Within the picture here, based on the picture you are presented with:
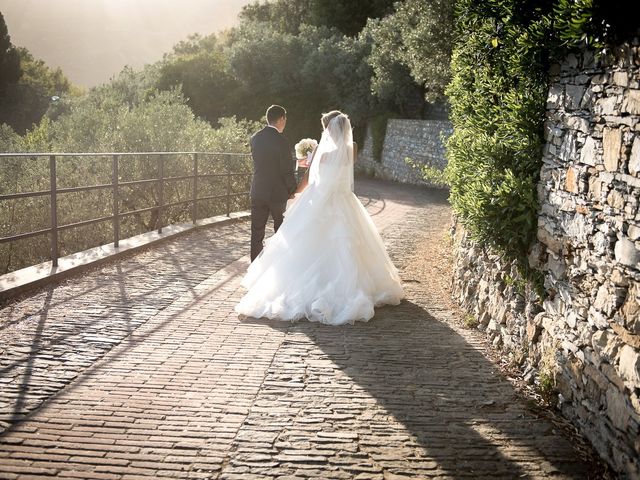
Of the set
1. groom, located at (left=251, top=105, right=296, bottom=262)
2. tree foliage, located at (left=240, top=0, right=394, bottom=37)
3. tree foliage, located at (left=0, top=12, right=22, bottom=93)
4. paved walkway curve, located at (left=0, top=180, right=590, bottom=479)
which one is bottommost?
paved walkway curve, located at (left=0, top=180, right=590, bottom=479)

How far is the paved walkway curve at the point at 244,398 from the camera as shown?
11.2 feet

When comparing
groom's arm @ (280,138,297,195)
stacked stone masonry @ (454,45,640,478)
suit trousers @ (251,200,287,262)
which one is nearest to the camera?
stacked stone masonry @ (454,45,640,478)

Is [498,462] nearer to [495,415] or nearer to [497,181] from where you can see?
[495,415]

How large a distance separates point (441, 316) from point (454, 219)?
3577 millimetres

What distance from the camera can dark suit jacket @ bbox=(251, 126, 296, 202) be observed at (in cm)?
765

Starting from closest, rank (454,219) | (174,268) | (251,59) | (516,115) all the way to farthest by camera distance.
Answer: (516,115), (174,268), (454,219), (251,59)

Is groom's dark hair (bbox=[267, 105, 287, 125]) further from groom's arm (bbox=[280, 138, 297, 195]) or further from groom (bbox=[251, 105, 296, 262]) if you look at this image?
groom's arm (bbox=[280, 138, 297, 195])

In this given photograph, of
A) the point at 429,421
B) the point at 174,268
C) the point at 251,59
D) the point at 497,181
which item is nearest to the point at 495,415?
the point at 429,421

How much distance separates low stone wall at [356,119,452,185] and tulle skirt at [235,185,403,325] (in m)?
17.5

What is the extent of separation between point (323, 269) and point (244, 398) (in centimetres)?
236

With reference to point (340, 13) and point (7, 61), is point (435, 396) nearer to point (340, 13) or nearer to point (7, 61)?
point (340, 13)

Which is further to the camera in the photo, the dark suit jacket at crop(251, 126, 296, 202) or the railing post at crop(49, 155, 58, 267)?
the dark suit jacket at crop(251, 126, 296, 202)

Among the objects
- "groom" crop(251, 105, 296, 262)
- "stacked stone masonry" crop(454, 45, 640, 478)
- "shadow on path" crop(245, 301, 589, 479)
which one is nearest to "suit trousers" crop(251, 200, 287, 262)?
"groom" crop(251, 105, 296, 262)

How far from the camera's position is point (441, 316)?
21.6 ft
